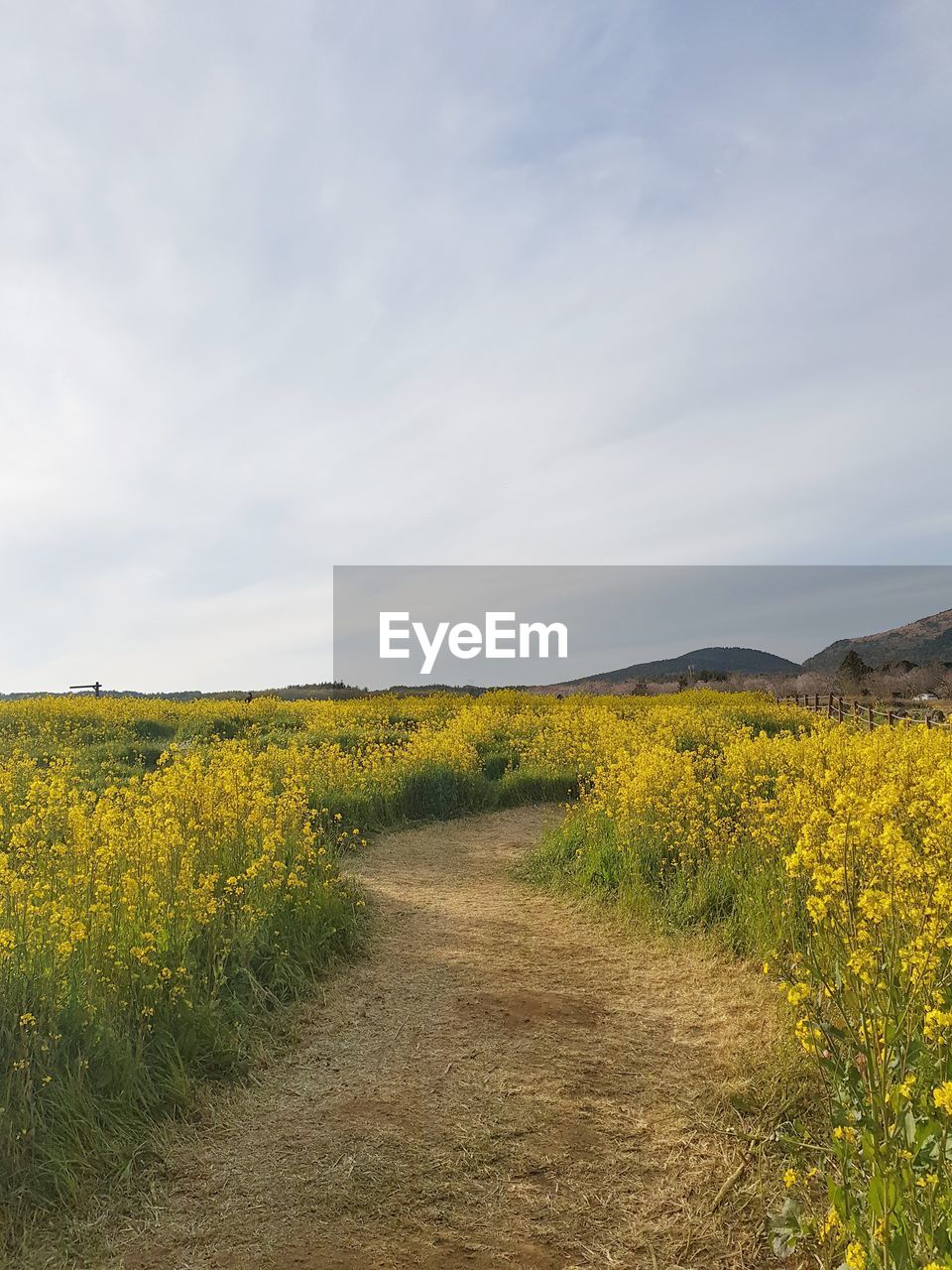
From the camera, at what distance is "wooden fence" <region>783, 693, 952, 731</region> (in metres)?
16.3

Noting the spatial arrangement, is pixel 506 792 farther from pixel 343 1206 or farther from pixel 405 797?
pixel 343 1206

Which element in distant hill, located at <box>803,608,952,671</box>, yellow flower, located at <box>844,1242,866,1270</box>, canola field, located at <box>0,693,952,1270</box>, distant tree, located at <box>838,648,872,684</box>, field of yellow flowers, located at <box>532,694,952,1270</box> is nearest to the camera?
yellow flower, located at <box>844,1242,866,1270</box>

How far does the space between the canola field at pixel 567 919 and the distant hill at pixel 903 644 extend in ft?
231

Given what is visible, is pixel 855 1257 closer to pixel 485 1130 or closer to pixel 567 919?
pixel 485 1130

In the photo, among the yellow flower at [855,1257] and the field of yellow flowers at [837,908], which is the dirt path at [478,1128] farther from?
the yellow flower at [855,1257]

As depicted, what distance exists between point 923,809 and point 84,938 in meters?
6.50

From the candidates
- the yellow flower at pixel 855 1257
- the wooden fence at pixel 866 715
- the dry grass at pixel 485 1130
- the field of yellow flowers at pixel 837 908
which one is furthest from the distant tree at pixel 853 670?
the yellow flower at pixel 855 1257

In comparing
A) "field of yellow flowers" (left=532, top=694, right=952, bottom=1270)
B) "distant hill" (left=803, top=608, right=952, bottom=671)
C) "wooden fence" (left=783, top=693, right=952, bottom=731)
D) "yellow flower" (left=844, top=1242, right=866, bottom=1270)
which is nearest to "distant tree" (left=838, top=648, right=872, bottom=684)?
"wooden fence" (left=783, top=693, right=952, bottom=731)

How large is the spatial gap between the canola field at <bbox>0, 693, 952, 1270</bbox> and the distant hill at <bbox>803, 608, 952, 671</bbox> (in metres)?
70.4

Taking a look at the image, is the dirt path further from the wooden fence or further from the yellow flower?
the wooden fence

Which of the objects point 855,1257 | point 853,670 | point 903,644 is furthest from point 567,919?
point 903,644

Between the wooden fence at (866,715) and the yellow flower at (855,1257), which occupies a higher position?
the wooden fence at (866,715)

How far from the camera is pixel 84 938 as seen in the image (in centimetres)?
552

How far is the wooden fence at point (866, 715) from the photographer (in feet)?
53.6
